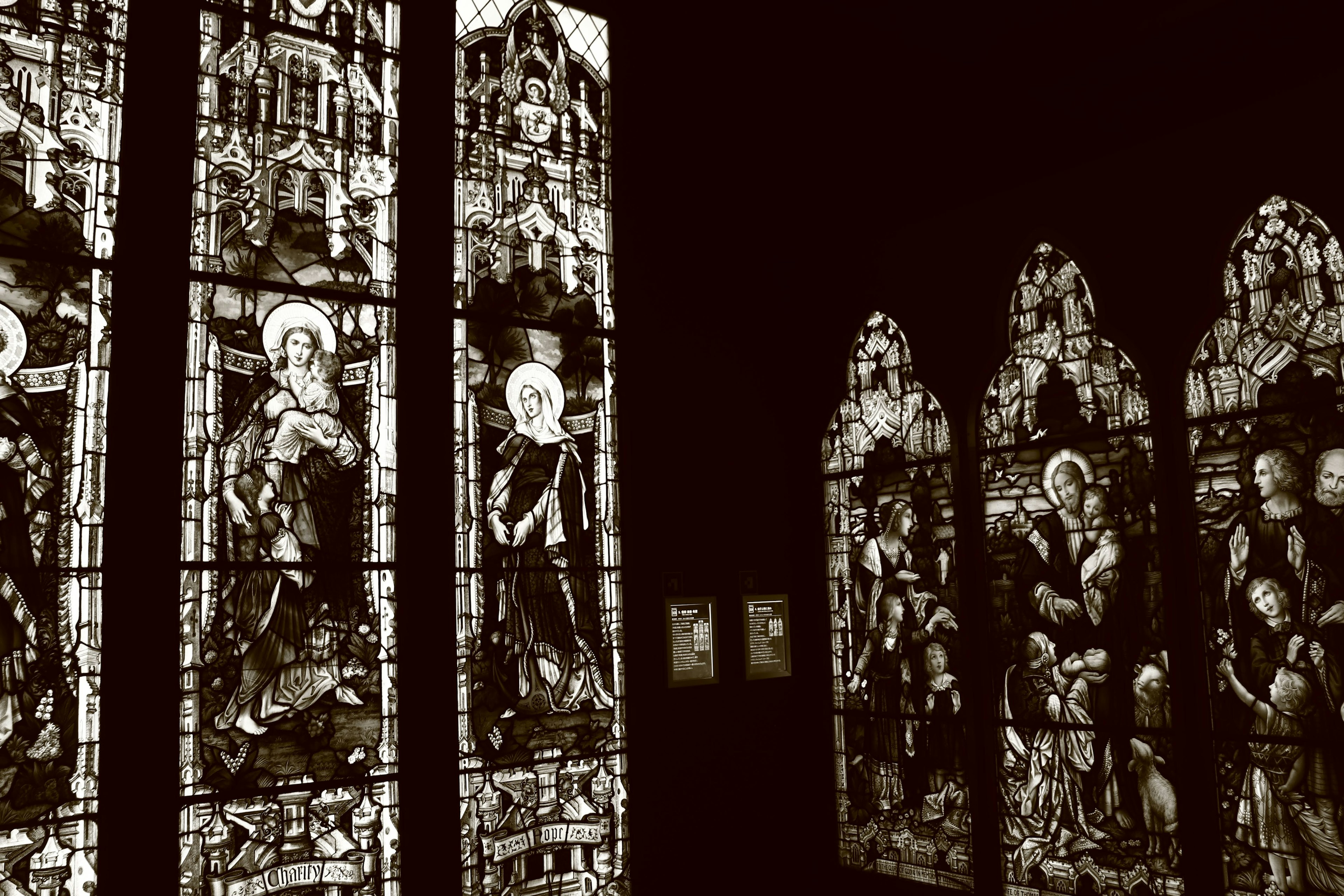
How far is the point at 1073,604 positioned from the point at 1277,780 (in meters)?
1.11

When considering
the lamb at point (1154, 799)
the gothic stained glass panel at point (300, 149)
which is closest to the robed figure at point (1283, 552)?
the lamb at point (1154, 799)

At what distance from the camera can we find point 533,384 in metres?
5.50

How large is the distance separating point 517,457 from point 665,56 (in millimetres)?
2418

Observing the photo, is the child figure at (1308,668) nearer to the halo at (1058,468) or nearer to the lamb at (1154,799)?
the lamb at (1154,799)

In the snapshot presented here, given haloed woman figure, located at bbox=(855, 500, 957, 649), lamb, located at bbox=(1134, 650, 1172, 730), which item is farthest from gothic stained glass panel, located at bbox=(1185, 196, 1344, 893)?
haloed woman figure, located at bbox=(855, 500, 957, 649)

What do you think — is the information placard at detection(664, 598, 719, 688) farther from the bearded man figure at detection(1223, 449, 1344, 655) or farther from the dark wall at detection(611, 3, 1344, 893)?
the bearded man figure at detection(1223, 449, 1344, 655)

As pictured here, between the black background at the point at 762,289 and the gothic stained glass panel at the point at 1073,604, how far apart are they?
11cm

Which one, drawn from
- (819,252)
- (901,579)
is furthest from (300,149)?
(901,579)

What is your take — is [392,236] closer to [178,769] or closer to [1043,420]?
[178,769]

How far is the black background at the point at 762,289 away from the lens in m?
4.54

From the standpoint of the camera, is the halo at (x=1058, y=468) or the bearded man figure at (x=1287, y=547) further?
the halo at (x=1058, y=468)

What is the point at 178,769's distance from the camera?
4.33 m

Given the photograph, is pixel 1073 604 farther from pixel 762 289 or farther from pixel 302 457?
pixel 302 457

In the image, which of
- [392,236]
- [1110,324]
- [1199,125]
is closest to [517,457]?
[392,236]
